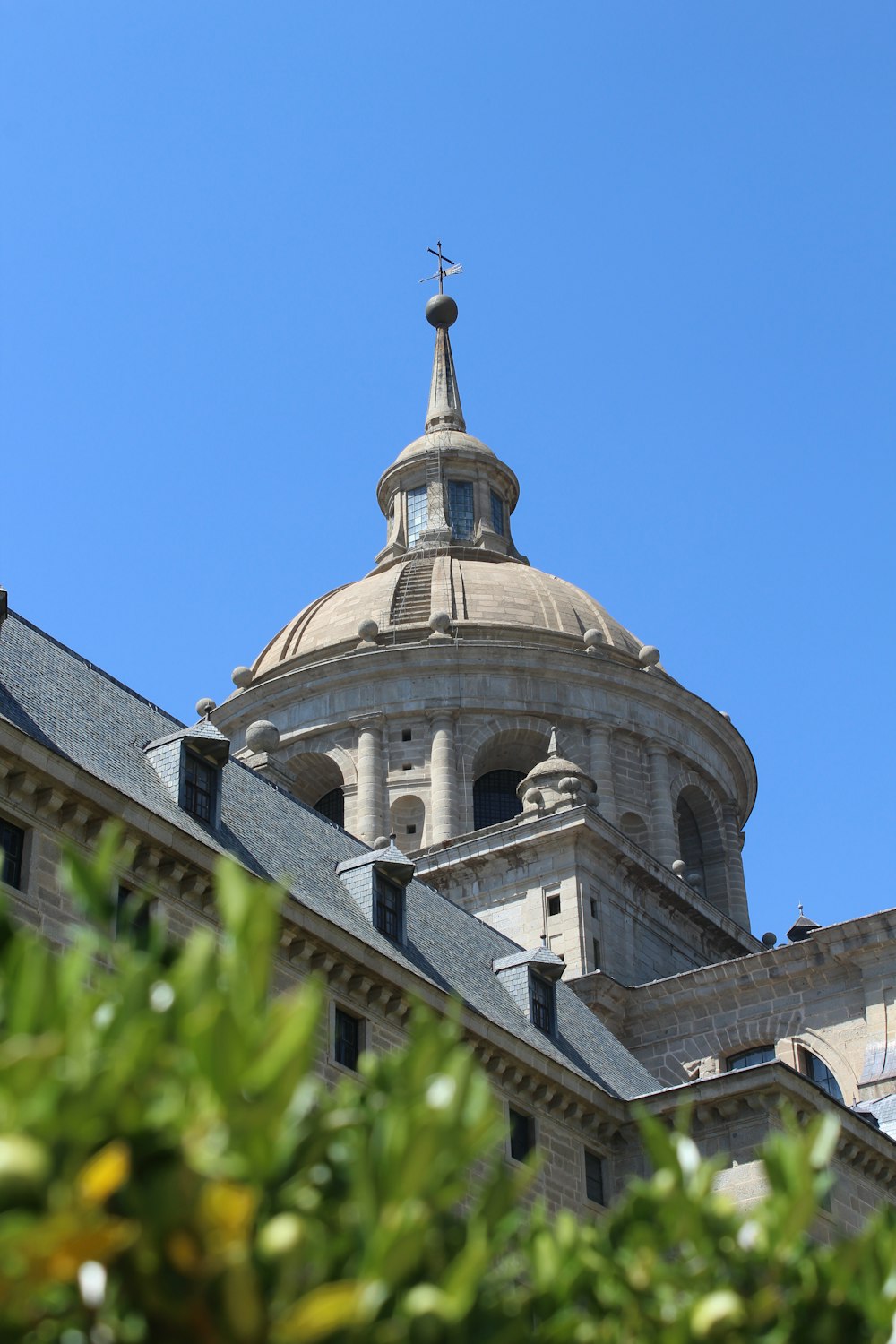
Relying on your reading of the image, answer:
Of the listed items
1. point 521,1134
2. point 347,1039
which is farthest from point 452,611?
point 347,1039

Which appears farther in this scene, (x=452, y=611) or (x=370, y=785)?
(x=452, y=611)

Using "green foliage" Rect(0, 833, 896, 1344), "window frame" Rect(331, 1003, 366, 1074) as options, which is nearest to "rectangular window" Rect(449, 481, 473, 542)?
"window frame" Rect(331, 1003, 366, 1074)

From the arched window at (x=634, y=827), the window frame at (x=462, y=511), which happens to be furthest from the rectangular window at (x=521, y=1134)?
the window frame at (x=462, y=511)

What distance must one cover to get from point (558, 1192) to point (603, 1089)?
244 cm

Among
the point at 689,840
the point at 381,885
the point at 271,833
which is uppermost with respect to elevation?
the point at 689,840

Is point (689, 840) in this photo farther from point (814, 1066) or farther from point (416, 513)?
point (814, 1066)

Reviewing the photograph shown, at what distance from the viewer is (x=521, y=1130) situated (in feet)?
81.8

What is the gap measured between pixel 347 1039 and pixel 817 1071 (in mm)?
14907

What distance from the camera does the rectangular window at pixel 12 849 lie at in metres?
19.0

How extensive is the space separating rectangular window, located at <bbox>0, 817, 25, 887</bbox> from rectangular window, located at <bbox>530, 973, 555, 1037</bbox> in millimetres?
11093

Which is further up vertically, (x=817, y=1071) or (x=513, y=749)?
(x=513, y=749)

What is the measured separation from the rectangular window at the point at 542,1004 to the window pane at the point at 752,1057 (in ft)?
25.2

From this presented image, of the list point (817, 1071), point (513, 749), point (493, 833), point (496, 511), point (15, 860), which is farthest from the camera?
point (496, 511)

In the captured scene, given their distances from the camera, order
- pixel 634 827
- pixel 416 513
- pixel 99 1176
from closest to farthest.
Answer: pixel 99 1176
pixel 634 827
pixel 416 513
